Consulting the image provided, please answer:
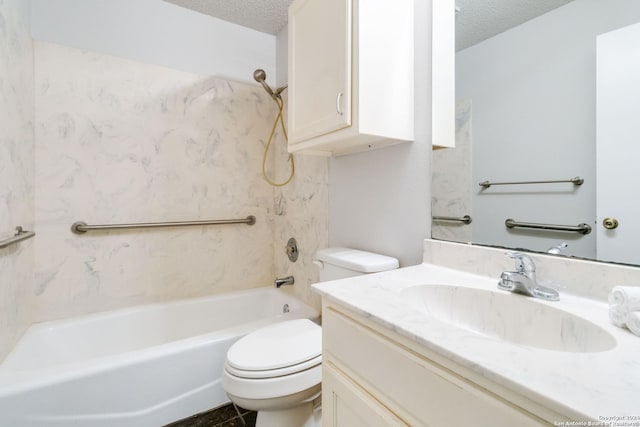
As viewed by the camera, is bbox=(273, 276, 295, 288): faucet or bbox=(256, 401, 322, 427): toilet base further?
bbox=(273, 276, 295, 288): faucet

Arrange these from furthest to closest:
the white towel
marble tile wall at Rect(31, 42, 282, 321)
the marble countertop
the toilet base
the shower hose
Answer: the shower hose < marble tile wall at Rect(31, 42, 282, 321) < the toilet base < the white towel < the marble countertop

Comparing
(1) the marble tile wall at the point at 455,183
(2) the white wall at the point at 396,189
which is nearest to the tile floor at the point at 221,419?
(2) the white wall at the point at 396,189

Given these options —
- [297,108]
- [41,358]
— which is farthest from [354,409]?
[41,358]

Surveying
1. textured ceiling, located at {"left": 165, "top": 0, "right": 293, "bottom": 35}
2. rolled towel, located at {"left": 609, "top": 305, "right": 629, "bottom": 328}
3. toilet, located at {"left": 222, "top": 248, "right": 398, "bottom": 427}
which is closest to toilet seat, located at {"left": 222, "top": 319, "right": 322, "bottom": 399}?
toilet, located at {"left": 222, "top": 248, "right": 398, "bottom": 427}

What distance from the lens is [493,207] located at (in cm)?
91

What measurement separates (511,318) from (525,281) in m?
0.10

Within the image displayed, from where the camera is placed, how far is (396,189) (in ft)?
3.88

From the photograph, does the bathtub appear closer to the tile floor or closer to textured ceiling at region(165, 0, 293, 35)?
the tile floor

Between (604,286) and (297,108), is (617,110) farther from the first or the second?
(297,108)

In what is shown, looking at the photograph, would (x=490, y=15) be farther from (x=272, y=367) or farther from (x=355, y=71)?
(x=272, y=367)

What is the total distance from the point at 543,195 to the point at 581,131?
181mm

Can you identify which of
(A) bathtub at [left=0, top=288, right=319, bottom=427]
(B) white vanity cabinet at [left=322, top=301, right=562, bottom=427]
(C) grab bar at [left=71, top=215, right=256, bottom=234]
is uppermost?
(C) grab bar at [left=71, top=215, right=256, bottom=234]

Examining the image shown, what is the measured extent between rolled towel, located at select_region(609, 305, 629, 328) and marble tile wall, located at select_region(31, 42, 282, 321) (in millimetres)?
1474

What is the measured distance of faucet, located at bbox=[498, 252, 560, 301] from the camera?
2.28ft
